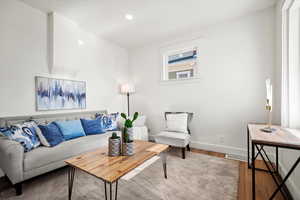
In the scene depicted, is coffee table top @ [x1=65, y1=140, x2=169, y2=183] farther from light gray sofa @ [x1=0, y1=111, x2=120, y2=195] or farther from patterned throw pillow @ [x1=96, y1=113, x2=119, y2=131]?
patterned throw pillow @ [x1=96, y1=113, x2=119, y2=131]

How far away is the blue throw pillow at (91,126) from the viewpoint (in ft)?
8.68

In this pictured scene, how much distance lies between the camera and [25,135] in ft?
6.02

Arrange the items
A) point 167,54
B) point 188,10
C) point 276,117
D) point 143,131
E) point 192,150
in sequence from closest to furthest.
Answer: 1. point 276,117
2. point 188,10
3. point 192,150
4. point 143,131
5. point 167,54

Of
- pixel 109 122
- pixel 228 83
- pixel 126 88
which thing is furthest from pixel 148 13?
pixel 109 122

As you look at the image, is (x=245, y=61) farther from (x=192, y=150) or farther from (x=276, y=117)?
(x=192, y=150)

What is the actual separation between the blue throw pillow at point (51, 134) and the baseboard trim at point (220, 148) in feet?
8.84

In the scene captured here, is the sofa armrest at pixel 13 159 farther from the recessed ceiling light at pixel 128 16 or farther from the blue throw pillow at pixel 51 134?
the recessed ceiling light at pixel 128 16

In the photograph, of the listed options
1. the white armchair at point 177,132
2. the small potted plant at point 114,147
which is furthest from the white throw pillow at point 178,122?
the small potted plant at point 114,147

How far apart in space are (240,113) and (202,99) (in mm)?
774

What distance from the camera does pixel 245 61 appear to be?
2582 millimetres

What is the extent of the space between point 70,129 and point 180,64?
9.54ft

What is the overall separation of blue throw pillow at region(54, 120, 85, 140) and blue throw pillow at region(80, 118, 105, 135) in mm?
106

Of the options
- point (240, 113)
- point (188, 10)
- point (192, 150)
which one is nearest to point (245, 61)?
point (240, 113)

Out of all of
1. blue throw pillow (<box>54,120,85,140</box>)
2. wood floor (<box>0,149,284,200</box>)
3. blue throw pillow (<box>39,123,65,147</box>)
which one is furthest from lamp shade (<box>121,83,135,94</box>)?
wood floor (<box>0,149,284,200</box>)
